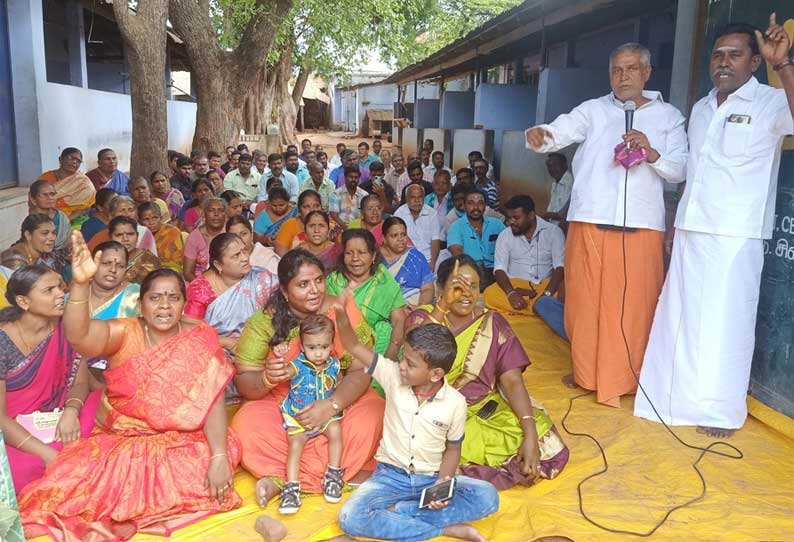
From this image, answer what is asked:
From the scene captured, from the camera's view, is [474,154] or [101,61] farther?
[101,61]

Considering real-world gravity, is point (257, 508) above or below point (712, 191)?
below

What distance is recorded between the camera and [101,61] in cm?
1755

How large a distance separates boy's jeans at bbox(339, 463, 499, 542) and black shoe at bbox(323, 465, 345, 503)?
0.18 meters

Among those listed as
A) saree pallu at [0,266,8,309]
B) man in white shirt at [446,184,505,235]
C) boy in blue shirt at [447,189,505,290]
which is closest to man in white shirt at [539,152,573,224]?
man in white shirt at [446,184,505,235]

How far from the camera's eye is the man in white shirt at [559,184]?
712 centimetres

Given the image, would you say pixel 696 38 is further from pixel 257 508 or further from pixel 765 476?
pixel 257 508

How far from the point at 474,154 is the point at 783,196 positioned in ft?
20.6

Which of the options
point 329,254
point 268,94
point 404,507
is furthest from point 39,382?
point 268,94

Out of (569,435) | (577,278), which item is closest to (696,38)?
(577,278)

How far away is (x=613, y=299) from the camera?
4.09m

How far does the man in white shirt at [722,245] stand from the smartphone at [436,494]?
1626mm

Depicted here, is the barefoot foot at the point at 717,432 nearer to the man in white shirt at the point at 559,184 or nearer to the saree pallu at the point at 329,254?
the saree pallu at the point at 329,254

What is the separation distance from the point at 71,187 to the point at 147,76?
2306 millimetres

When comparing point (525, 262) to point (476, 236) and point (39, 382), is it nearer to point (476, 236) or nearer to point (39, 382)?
point (476, 236)
